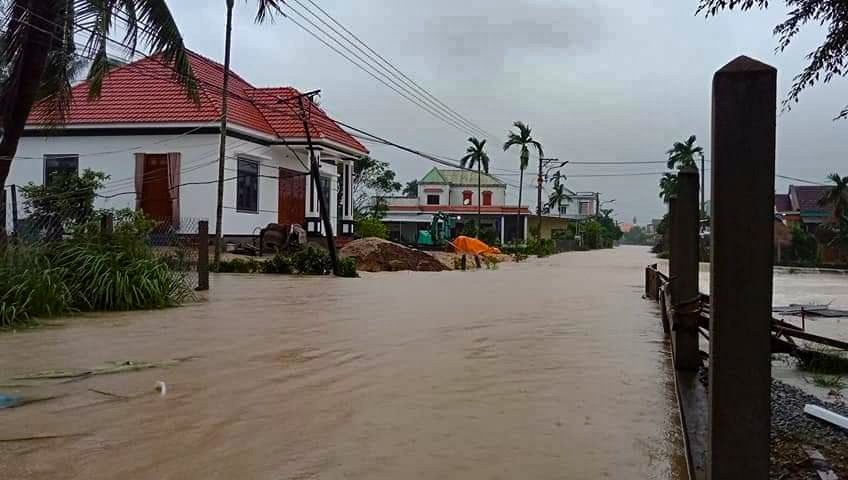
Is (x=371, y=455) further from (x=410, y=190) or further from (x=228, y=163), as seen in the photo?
(x=410, y=190)

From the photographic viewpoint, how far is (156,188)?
26.0m

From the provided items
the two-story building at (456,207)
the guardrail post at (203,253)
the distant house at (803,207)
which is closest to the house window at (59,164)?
the guardrail post at (203,253)

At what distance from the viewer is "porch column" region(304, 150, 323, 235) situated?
29.5 m

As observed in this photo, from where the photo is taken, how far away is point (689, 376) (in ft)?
20.4

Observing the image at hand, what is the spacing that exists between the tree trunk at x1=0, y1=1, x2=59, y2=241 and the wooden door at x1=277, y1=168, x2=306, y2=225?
15157 mm

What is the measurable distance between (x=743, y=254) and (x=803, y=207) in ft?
217

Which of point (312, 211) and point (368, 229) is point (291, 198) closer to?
point (312, 211)

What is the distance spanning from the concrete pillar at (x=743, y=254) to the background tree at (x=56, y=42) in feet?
40.0

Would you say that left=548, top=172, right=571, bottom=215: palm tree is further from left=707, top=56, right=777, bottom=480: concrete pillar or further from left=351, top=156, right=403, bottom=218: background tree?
left=707, top=56, right=777, bottom=480: concrete pillar

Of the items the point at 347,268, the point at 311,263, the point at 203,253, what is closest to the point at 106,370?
the point at 203,253

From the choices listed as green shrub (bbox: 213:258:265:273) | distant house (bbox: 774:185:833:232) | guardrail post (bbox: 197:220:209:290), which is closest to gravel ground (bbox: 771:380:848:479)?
guardrail post (bbox: 197:220:209:290)

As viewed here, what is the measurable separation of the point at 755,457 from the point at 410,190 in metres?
94.6

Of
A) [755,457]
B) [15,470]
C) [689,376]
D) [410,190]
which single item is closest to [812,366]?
[689,376]

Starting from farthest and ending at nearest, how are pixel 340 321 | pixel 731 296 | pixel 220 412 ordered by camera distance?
1. pixel 340 321
2. pixel 220 412
3. pixel 731 296
